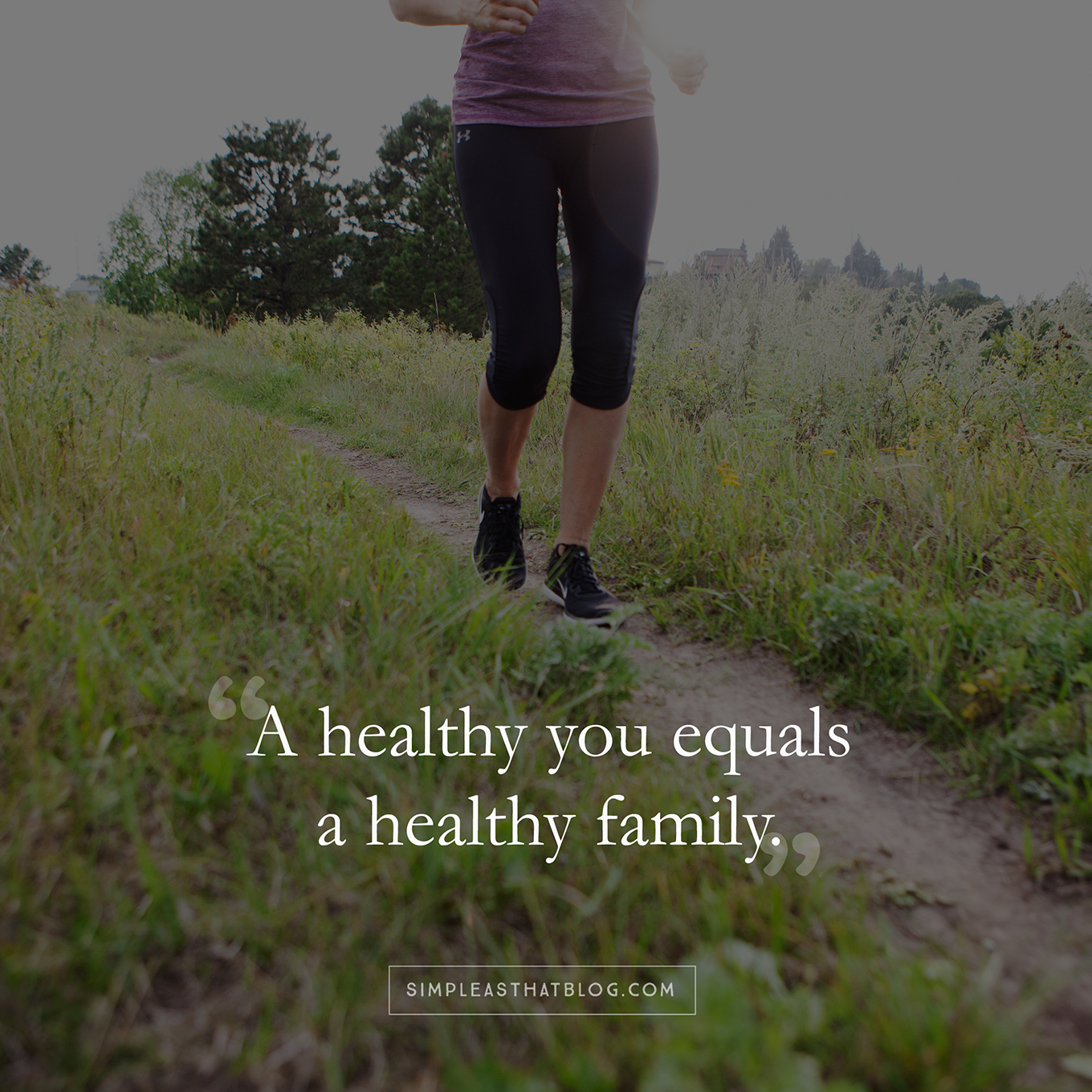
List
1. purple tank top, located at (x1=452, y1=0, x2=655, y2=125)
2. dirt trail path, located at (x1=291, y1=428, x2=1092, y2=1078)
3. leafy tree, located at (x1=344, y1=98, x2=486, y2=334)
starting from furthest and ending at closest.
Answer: leafy tree, located at (x1=344, y1=98, x2=486, y2=334) < purple tank top, located at (x1=452, y1=0, x2=655, y2=125) < dirt trail path, located at (x1=291, y1=428, x2=1092, y2=1078)

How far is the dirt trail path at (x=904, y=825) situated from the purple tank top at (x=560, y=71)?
1.53 metres

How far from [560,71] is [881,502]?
1.69 metres

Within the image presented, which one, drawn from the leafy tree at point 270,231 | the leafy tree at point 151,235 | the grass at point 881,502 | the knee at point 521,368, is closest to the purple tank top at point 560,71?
the knee at point 521,368

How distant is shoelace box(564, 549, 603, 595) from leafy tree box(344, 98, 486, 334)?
72.5 feet

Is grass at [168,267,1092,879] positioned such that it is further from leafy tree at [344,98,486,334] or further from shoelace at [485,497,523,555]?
leafy tree at [344,98,486,334]

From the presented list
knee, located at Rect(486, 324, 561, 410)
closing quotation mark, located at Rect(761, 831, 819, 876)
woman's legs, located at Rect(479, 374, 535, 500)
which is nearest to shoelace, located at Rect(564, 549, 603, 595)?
woman's legs, located at Rect(479, 374, 535, 500)

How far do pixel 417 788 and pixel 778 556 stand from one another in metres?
1.48

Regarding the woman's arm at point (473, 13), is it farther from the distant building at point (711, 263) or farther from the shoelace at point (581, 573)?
the distant building at point (711, 263)

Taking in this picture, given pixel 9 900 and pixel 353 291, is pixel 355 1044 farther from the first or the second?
pixel 353 291

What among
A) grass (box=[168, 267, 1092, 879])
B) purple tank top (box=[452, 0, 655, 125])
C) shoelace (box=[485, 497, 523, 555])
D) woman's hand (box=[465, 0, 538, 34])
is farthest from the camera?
shoelace (box=[485, 497, 523, 555])

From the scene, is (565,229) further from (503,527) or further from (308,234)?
(308,234)

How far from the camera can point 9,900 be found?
0.74 metres

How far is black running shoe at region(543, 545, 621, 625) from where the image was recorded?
204 centimetres

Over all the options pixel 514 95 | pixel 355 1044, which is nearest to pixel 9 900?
pixel 355 1044
